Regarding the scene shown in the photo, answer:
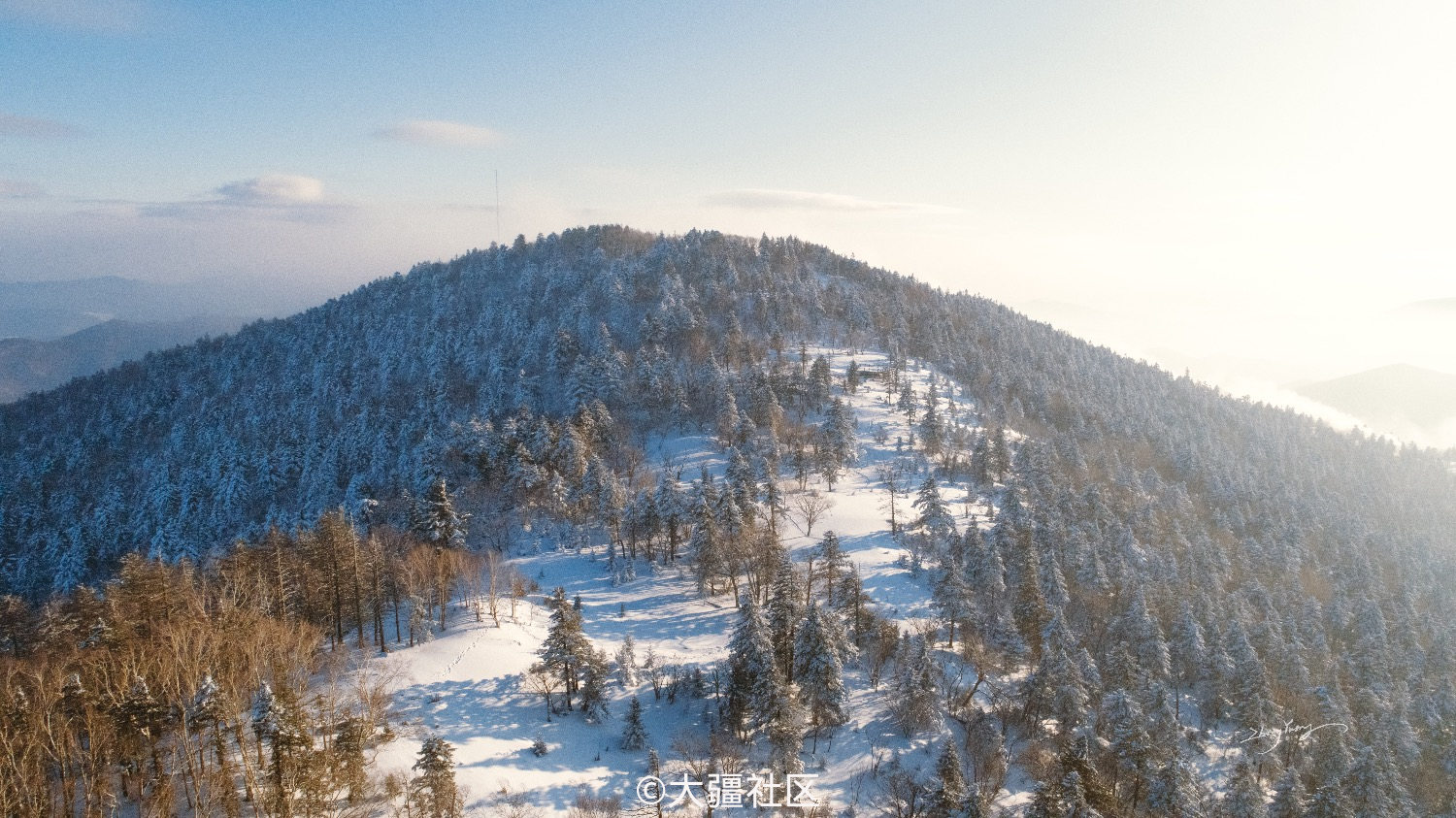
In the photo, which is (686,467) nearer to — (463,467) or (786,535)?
(786,535)

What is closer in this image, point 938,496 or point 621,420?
point 938,496

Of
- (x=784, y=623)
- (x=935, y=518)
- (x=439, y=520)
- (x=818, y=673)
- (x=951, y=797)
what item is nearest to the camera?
(x=951, y=797)

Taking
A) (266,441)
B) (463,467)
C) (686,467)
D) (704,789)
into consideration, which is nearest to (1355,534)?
(686,467)

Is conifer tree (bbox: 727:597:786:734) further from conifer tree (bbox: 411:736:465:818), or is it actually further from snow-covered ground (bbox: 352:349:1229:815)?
conifer tree (bbox: 411:736:465:818)

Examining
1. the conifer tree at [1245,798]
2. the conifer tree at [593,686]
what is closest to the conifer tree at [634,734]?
the conifer tree at [593,686]

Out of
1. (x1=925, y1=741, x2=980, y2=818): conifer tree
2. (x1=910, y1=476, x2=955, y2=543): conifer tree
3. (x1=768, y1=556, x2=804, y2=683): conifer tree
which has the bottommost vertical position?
(x1=925, y1=741, x2=980, y2=818): conifer tree

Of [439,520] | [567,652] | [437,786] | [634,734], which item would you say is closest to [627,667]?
[567,652]

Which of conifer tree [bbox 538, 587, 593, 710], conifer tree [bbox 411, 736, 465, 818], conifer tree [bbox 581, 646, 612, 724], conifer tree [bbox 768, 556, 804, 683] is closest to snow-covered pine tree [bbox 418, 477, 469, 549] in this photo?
conifer tree [bbox 538, 587, 593, 710]

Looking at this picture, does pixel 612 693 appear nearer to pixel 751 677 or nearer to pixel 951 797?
pixel 751 677

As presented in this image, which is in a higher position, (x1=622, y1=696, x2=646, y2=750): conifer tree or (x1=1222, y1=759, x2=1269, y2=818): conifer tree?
(x1=622, y1=696, x2=646, y2=750): conifer tree

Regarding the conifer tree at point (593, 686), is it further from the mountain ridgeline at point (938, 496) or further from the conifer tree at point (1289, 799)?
the conifer tree at point (1289, 799)

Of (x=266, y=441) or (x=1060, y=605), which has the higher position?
(x=266, y=441)
